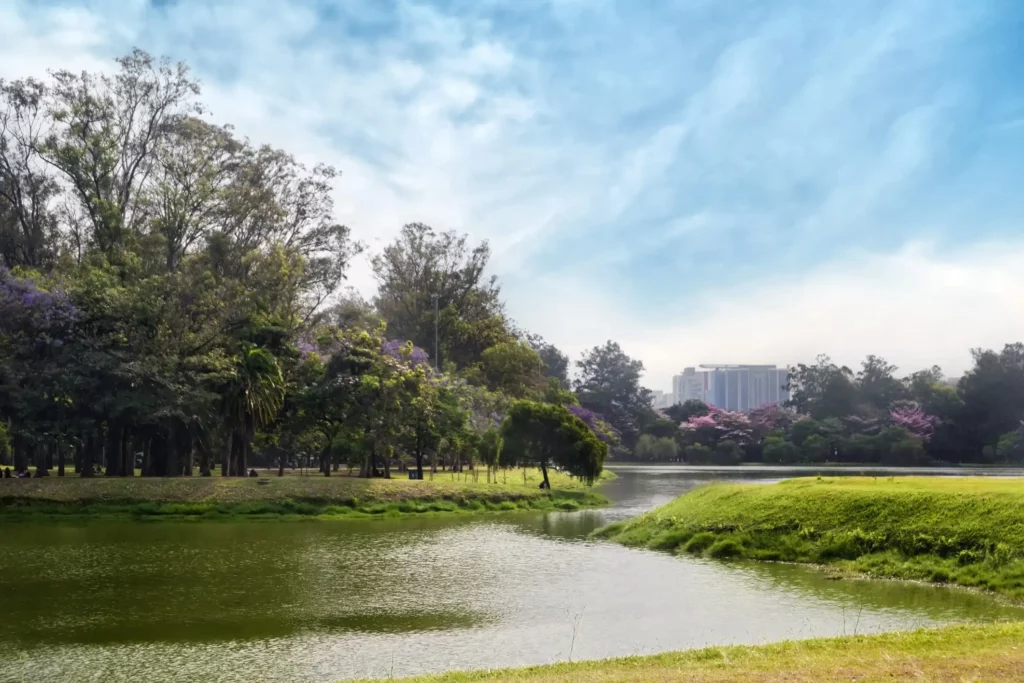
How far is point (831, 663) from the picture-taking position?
364 inches

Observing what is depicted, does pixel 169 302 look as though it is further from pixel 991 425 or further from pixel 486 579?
pixel 991 425

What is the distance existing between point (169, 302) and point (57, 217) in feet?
32.3

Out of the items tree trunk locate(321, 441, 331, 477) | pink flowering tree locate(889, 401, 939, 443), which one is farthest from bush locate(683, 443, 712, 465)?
tree trunk locate(321, 441, 331, 477)

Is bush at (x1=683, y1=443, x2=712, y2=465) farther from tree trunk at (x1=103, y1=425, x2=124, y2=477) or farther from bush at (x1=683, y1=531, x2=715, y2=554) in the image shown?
bush at (x1=683, y1=531, x2=715, y2=554)

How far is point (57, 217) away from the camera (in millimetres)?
43156

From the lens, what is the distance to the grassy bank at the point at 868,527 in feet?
55.6

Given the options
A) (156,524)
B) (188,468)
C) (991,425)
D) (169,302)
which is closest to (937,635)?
(156,524)

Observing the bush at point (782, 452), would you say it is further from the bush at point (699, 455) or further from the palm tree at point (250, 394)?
the palm tree at point (250, 394)

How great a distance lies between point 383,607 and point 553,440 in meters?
28.1

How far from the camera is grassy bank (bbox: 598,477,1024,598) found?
55.6 ft

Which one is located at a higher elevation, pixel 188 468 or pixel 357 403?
pixel 357 403

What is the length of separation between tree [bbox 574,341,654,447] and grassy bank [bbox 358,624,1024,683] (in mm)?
100144

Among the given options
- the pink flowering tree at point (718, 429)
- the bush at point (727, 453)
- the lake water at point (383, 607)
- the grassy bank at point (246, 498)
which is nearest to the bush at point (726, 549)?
the lake water at point (383, 607)

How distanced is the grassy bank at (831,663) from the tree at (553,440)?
31168 millimetres
